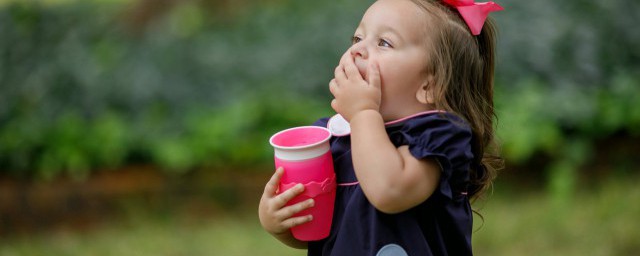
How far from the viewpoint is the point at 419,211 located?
2223 millimetres

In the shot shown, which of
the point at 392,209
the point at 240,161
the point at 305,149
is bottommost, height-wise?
the point at 240,161

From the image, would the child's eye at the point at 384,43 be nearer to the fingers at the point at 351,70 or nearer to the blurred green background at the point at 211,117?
the fingers at the point at 351,70

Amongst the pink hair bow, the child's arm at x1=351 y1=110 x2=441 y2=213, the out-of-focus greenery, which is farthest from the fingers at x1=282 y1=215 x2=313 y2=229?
the out-of-focus greenery

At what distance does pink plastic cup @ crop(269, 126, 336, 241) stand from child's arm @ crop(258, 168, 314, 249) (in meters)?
0.02

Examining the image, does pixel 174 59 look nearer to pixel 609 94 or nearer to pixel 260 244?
→ pixel 260 244

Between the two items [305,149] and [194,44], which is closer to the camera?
[305,149]

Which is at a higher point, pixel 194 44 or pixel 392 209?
pixel 392 209

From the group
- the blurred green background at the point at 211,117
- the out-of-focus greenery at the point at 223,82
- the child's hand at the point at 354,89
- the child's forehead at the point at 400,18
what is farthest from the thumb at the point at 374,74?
the out-of-focus greenery at the point at 223,82

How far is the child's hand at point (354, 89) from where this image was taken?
2.13m

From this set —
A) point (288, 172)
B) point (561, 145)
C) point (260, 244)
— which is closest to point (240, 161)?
point (260, 244)

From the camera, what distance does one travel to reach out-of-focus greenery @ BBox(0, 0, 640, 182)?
17.1 feet

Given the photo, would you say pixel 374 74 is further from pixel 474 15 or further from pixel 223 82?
pixel 223 82

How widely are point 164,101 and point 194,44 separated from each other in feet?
1.50

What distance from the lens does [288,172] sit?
2.15 m
